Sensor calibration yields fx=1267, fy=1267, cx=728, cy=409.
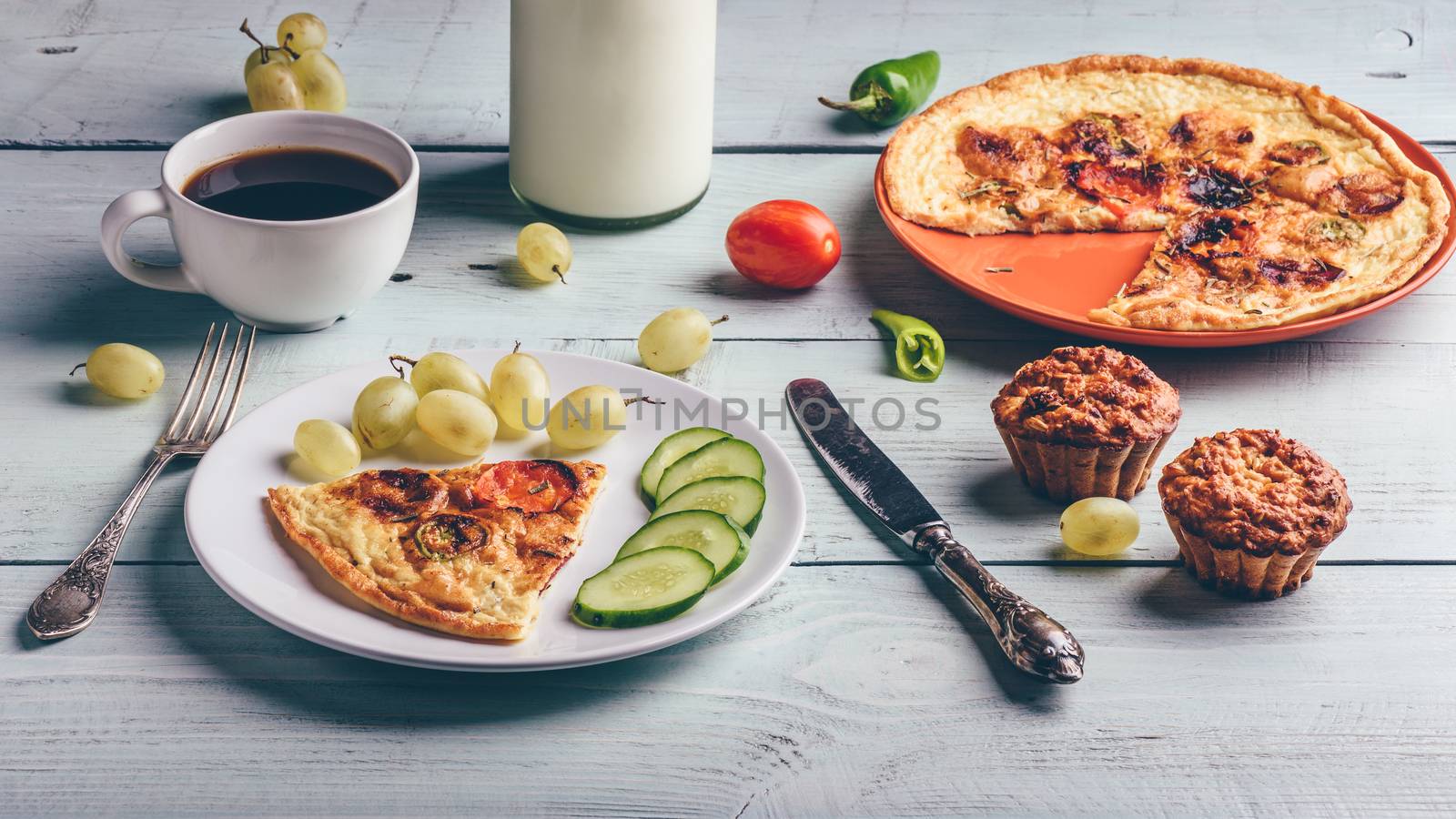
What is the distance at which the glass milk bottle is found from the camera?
7.77ft

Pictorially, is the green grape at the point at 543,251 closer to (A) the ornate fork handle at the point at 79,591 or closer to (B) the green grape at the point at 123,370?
(B) the green grape at the point at 123,370

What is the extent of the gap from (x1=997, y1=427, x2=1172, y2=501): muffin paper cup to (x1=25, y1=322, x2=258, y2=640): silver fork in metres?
1.28

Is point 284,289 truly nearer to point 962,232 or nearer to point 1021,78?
point 962,232

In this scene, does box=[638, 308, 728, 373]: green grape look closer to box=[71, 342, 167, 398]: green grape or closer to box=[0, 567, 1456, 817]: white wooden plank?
box=[0, 567, 1456, 817]: white wooden plank

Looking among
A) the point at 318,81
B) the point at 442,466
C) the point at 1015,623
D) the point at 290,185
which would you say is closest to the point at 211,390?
the point at 290,185

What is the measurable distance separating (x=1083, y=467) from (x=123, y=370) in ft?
5.14

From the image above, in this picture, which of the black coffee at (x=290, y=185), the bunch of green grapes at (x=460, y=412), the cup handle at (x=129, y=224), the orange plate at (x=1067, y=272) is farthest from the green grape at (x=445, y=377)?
the orange plate at (x=1067, y=272)

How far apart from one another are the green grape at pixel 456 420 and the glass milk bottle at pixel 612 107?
0.77 meters

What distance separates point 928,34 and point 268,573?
2.53 m

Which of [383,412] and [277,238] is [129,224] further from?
[383,412]

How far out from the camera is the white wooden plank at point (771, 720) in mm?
1550

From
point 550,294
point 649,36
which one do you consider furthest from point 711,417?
point 649,36

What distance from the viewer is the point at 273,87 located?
2838 millimetres

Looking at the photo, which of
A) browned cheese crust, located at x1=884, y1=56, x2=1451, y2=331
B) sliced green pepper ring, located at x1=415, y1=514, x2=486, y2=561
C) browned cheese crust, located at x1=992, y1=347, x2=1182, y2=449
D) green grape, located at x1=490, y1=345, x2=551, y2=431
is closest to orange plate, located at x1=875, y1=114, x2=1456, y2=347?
browned cheese crust, located at x1=884, y1=56, x2=1451, y2=331
